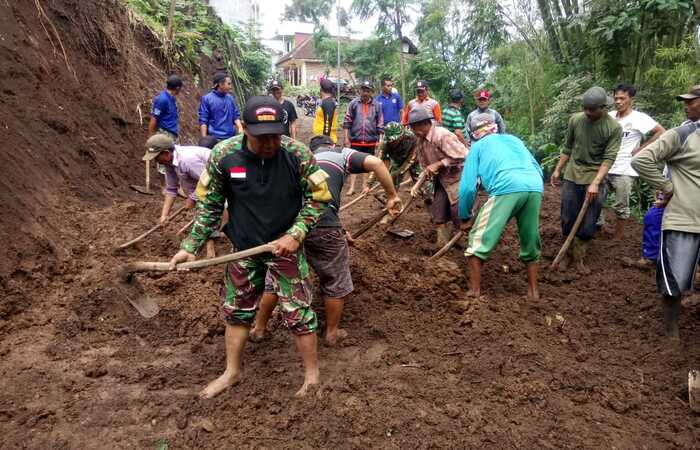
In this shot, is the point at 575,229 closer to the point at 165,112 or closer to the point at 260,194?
the point at 260,194

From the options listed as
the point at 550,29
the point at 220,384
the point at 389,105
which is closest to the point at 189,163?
the point at 220,384

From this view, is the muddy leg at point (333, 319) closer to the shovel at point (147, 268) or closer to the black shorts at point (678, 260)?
the shovel at point (147, 268)

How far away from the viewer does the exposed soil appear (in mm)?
2979

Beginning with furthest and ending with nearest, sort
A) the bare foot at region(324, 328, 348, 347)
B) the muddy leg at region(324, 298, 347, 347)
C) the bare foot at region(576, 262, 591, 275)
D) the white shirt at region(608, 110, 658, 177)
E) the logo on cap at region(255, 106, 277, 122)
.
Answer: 1. the white shirt at region(608, 110, 658, 177)
2. the bare foot at region(576, 262, 591, 275)
3. the bare foot at region(324, 328, 348, 347)
4. the muddy leg at region(324, 298, 347, 347)
5. the logo on cap at region(255, 106, 277, 122)

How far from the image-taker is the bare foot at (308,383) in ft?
10.8

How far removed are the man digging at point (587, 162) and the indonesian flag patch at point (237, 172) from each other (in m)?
3.65

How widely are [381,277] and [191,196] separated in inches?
80.2

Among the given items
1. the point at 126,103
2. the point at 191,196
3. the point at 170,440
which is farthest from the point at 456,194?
the point at 126,103

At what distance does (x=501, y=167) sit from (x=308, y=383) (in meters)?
2.37

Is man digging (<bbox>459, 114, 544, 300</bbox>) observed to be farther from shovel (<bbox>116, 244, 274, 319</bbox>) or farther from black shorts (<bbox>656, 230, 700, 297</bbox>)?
shovel (<bbox>116, 244, 274, 319</bbox>)

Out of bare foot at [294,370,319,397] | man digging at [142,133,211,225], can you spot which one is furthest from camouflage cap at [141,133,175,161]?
bare foot at [294,370,319,397]

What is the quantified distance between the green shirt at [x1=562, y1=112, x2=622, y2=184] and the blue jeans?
0.11 metres

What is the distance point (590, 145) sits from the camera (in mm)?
5270

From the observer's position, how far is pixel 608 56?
8.39 metres
